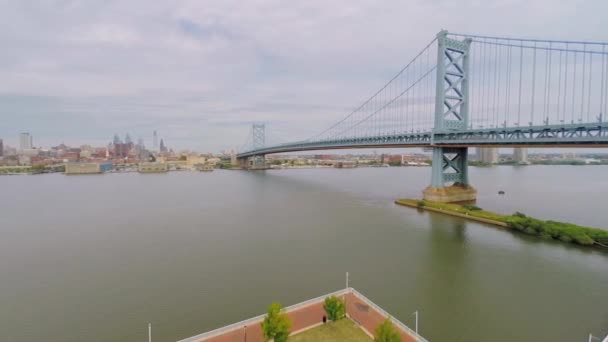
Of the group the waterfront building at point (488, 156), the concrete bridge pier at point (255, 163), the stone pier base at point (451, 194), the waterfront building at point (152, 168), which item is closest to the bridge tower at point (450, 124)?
the stone pier base at point (451, 194)

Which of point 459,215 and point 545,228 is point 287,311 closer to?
point 545,228

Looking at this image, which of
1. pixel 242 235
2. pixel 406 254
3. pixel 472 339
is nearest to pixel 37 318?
pixel 242 235

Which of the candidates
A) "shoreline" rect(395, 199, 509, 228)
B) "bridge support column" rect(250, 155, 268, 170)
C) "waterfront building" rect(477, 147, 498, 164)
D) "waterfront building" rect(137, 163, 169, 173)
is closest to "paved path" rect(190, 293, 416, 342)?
"shoreline" rect(395, 199, 509, 228)

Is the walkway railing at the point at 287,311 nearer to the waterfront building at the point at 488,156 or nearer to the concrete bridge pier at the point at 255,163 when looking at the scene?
the concrete bridge pier at the point at 255,163

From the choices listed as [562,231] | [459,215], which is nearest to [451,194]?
[459,215]

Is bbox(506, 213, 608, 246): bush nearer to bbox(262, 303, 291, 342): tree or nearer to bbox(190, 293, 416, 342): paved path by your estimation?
bbox(190, 293, 416, 342): paved path
